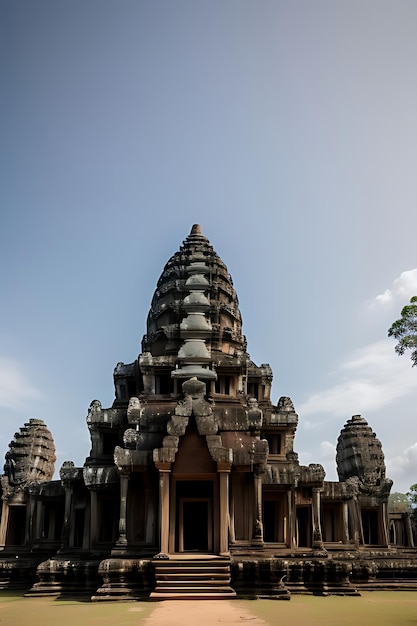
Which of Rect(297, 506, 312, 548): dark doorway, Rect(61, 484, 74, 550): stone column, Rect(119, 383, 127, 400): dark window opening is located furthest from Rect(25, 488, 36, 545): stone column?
Rect(297, 506, 312, 548): dark doorway

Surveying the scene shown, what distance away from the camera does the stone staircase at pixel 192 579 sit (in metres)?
16.3

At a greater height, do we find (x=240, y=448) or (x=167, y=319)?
(x=167, y=319)

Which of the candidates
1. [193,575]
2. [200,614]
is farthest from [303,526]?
[200,614]

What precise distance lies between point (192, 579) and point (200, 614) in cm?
332

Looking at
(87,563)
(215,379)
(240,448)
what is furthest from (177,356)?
(87,563)

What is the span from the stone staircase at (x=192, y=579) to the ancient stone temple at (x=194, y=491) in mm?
41

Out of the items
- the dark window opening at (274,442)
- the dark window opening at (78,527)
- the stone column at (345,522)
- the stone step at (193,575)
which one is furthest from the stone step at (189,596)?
the stone column at (345,522)

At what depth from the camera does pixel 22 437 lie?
34969mm

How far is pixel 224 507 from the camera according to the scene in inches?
727

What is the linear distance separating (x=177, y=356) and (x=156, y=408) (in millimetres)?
3024

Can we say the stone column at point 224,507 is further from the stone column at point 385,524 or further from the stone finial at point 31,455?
the stone finial at point 31,455

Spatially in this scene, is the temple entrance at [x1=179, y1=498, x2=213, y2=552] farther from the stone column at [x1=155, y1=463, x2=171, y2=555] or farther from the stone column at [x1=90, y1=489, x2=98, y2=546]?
the stone column at [x1=155, y1=463, x2=171, y2=555]

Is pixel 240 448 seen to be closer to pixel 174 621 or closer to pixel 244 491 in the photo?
pixel 244 491

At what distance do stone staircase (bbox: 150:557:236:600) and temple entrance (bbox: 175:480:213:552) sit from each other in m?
2.26
